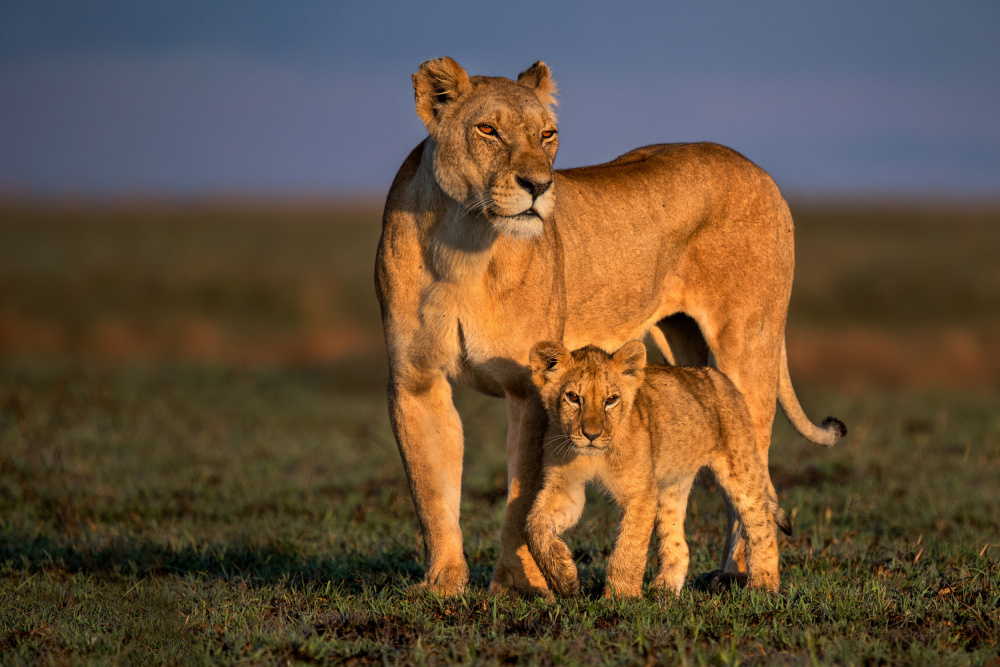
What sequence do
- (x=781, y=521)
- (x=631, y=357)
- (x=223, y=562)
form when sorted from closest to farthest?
(x=631, y=357), (x=781, y=521), (x=223, y=562)

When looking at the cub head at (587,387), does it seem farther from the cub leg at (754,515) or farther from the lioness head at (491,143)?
the cub leg at (754,515)

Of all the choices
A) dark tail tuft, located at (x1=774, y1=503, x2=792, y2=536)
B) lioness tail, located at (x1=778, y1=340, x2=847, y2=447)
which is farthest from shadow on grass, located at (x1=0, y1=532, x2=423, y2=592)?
lioness tail, located at (x1=778, y1=340, x2=847, y2=447)

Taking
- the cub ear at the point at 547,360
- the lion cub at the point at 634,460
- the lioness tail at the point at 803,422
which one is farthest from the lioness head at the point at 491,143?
the lioness tail at the point at 803,422

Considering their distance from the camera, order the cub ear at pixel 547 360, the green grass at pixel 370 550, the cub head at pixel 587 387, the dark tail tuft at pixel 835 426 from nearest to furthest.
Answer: the green grass at pixel 370 550
the cub head at pixel 587 387
the cub ear at pixel 547 360
the dark tail tuft at pixel 835 426

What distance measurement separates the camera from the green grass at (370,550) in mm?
4117

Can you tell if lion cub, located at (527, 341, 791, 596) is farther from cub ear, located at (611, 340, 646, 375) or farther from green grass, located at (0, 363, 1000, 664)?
green grass, located at (0, 363, 1000, 664)

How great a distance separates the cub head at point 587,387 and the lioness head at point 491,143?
56 cm

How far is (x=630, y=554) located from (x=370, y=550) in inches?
79.7

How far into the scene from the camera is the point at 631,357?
4.82 metres

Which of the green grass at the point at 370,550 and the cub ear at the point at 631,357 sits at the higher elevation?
the cub ear at the point at 631,357

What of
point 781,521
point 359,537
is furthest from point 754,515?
point 359,537

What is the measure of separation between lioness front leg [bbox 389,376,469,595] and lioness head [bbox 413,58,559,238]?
902 millimetres

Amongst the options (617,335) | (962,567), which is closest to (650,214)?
(617,335)

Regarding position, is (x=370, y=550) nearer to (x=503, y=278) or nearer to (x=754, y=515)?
(x=503, y=278)
